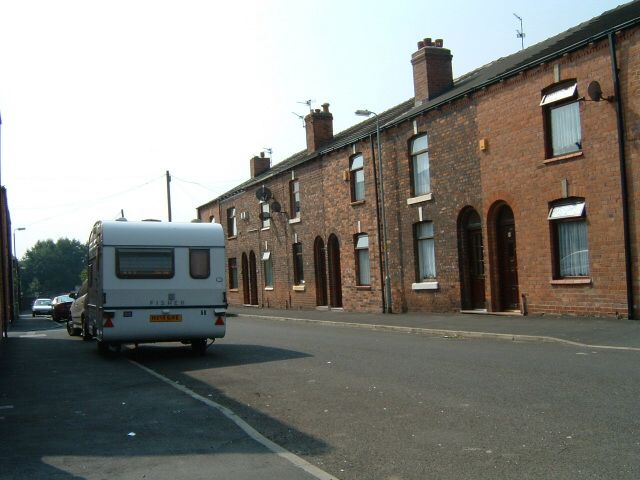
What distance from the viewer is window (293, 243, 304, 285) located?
33.2 metres

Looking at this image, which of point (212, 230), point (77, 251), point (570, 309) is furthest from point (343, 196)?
point (77, 251)

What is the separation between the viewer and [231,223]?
4341 centimetres

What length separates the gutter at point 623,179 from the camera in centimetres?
1623

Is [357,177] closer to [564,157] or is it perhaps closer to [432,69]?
[432,69]

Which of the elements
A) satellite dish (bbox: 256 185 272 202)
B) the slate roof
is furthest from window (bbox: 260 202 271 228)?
the slate roof

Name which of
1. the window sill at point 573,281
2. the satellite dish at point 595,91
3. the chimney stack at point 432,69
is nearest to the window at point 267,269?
the chimney stack at point 432,69

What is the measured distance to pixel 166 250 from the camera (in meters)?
14.3

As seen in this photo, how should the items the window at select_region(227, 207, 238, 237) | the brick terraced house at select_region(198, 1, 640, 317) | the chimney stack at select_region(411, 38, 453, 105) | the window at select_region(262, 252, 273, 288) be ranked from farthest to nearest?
the window at select_region(227, 207, 238, 237) → the window at select_region(262, 252, 273, 288) → the chimney stack at select_region(411, 38, 453, 105) → the brick terraced house at select_region(198, 1, 640, 317)

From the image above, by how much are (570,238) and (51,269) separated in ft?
390

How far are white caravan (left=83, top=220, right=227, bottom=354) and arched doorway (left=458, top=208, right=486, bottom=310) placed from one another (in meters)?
9.54

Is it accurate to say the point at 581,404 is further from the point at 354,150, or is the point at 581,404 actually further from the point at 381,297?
the point at 354,150

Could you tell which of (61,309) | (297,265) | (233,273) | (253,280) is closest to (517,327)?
(297,265)

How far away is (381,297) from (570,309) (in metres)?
8.96

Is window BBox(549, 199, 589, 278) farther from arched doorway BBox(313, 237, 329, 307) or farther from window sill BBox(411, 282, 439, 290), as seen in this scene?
arched doorway BBox(313, 237, 329, 307)
